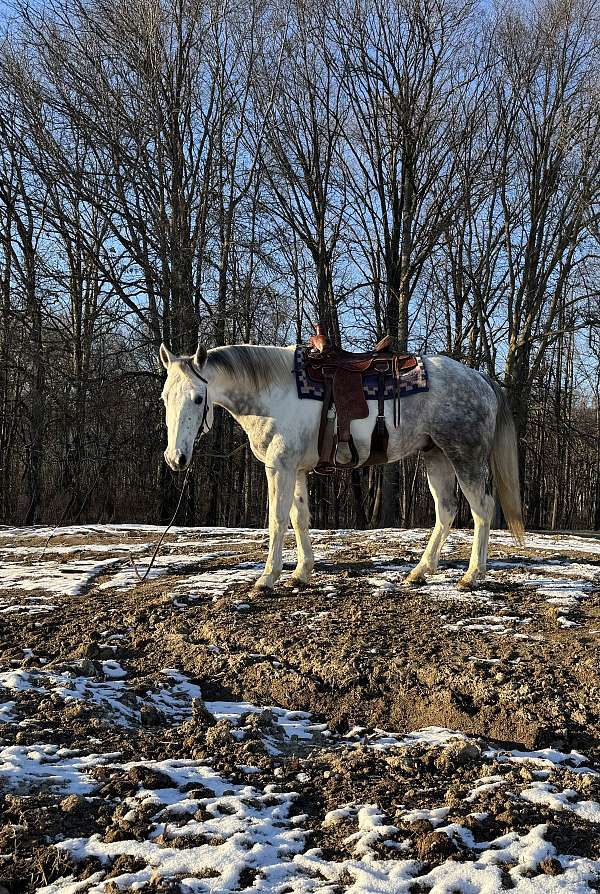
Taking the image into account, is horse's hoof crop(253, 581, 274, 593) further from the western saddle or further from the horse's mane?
the horse's mane

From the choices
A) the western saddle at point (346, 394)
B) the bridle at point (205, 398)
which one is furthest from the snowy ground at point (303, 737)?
the bridle at point (205, 398)

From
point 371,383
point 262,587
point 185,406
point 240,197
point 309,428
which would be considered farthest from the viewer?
point 240,197

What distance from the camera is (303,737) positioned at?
3396mm

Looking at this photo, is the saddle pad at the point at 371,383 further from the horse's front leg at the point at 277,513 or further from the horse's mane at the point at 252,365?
the horse's front leg at the point at 277,513

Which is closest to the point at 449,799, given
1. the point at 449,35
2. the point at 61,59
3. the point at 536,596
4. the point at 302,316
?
the point at 536,596

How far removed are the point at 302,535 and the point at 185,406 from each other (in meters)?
1.82

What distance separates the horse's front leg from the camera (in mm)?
5871

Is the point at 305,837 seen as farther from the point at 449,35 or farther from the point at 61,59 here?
the point at 449,35

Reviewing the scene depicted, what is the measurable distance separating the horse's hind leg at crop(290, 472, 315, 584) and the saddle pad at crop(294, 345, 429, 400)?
1.01 meters

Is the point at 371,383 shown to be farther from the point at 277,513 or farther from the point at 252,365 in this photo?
the point at 277,513

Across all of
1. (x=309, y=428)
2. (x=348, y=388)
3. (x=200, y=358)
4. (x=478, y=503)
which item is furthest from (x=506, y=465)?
(x=200, y=358)

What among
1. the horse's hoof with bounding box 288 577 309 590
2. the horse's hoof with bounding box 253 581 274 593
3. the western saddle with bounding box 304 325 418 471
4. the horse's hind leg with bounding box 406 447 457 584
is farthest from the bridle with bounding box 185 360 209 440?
the horse's hind leg with bounding box 406 447 457 584

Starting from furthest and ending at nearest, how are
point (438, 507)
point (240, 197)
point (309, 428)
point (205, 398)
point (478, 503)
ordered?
point (240, 197), point (438, 507), point (478, 503), point (309, 428), point (205, 398)

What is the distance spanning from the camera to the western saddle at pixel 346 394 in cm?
603
